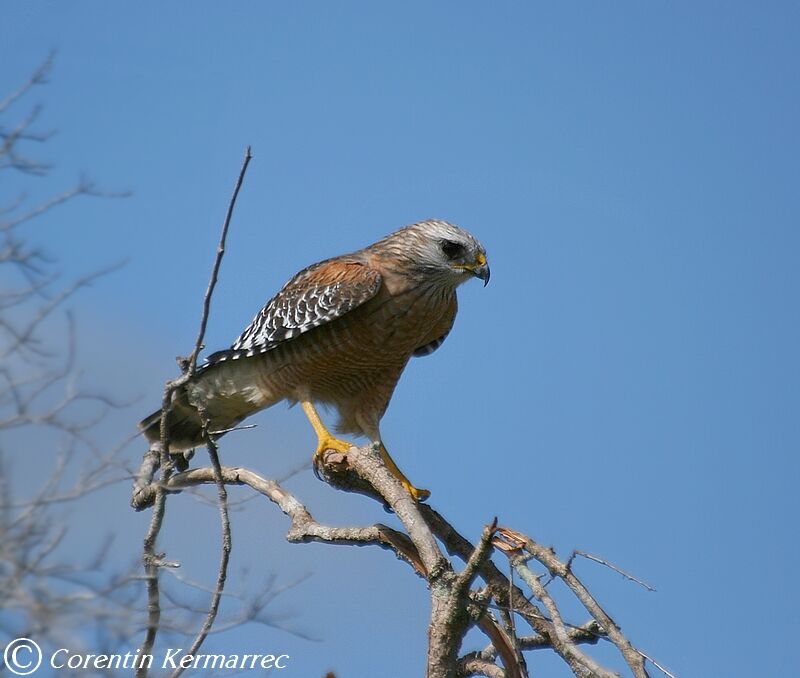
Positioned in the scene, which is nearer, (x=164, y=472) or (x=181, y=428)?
(x=164, y=472)

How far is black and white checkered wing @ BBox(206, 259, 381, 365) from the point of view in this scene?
24.7 feet

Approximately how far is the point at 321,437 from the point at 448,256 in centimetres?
149

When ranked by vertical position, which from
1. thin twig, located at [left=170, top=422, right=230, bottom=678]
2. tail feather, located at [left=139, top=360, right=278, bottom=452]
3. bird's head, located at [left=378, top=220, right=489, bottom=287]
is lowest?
thin twig, located at [left=170, top=422, right=230, bottom=678]

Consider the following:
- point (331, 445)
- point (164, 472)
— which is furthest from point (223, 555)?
point (331, 445)

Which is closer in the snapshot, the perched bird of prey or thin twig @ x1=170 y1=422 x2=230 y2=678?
thin twig @ x1=170 y1=422 x2=230 y2=678

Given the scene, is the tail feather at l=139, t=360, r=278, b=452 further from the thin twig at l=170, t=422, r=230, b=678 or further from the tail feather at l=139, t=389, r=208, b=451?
the thin twig at l=170, t=422, r=230, b=678

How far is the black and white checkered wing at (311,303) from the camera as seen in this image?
7.52 meters

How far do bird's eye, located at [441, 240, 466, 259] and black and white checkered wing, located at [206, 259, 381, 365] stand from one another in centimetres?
49

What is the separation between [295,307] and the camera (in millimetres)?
7750

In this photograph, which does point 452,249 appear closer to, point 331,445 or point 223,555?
point 331,445

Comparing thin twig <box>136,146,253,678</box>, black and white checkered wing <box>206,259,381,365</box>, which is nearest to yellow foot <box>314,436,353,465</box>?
black and white checkered wing <box>206,259,381,365</box>

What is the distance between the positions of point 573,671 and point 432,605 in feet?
Answer: 1.91

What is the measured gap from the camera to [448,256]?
25.1 ft

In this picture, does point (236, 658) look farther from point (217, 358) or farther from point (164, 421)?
point (217, 358)
